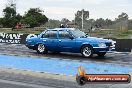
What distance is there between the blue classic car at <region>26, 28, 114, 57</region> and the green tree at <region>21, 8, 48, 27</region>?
44.8 metres

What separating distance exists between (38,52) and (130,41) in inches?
207

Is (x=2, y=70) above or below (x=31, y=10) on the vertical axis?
below

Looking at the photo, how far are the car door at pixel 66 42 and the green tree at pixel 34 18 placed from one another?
45933 mm

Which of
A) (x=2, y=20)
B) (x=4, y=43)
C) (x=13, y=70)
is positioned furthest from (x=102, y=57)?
(x=2, y=20)

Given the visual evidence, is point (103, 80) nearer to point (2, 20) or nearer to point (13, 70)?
point (13, 70)

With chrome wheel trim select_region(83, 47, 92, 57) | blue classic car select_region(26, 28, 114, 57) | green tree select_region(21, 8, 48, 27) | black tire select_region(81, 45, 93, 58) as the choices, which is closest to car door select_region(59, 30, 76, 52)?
blue classic car select_region(26, 28, 114, 57)

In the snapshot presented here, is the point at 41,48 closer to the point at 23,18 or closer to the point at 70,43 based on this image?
the point at 70,43

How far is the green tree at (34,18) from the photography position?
6444 centimetres

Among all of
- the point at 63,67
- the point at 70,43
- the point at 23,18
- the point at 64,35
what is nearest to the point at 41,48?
the point at 64,35

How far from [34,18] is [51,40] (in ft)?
155

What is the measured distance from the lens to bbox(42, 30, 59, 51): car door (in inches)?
745

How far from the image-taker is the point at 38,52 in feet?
64.1

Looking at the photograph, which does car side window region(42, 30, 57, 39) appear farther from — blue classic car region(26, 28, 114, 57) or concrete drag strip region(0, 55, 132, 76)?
concrete drag strip region(0, 55, 132, 76)

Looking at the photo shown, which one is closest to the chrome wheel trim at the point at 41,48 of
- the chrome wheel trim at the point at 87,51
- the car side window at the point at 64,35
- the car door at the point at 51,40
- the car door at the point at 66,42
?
the car door at the point at 51,40
